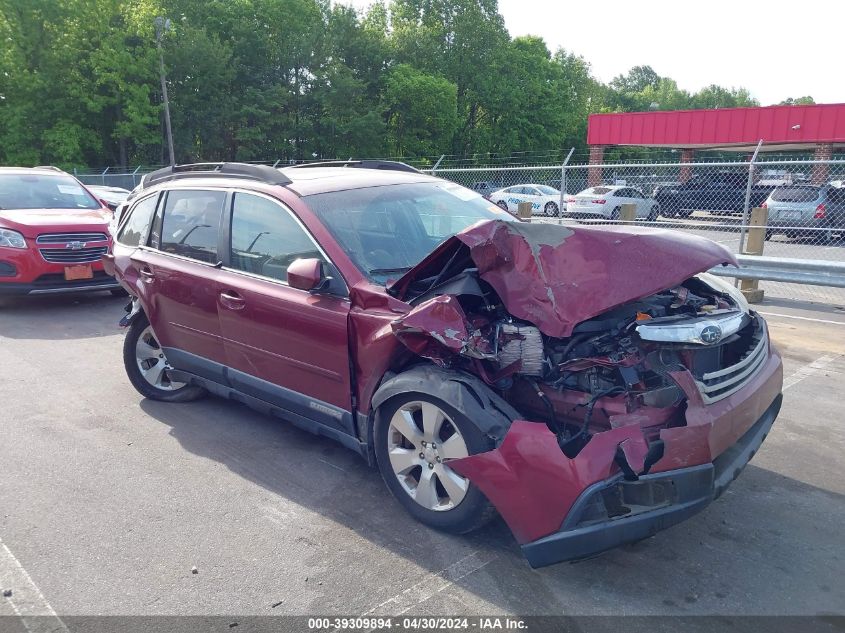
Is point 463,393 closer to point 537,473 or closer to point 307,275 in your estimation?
point 537,473

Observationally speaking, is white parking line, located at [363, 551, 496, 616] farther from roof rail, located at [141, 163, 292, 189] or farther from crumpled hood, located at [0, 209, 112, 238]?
crumpled hood, located at [0, 209, 112, 238]

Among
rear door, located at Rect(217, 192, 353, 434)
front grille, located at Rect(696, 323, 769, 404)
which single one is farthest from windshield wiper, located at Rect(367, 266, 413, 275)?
front grille, located at Rect(696, 323, 769, 404)

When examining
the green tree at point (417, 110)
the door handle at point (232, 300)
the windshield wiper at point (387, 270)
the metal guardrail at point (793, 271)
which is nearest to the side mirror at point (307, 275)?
the windshield wiper at point (387, 270)

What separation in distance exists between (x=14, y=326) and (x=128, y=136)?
3237cm

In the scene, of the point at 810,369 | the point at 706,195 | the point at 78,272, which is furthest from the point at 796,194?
the point at 78,272

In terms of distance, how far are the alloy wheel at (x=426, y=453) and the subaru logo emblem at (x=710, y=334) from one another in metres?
1.21

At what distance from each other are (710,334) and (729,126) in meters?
29.1

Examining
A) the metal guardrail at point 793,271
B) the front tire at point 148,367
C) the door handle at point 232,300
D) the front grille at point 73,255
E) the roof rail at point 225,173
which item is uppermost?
the roof rail at point 225,173

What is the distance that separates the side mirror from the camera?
11.8 feet

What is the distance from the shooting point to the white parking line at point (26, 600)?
2.76m

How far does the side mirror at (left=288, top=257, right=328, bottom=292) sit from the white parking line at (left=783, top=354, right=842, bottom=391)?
3.90 meters

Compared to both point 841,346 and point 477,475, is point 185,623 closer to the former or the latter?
point 477,475

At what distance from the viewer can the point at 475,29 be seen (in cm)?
5091

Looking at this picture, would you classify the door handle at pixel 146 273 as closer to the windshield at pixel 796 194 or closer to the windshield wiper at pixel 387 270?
the windshield wiper at pixel 387 270
